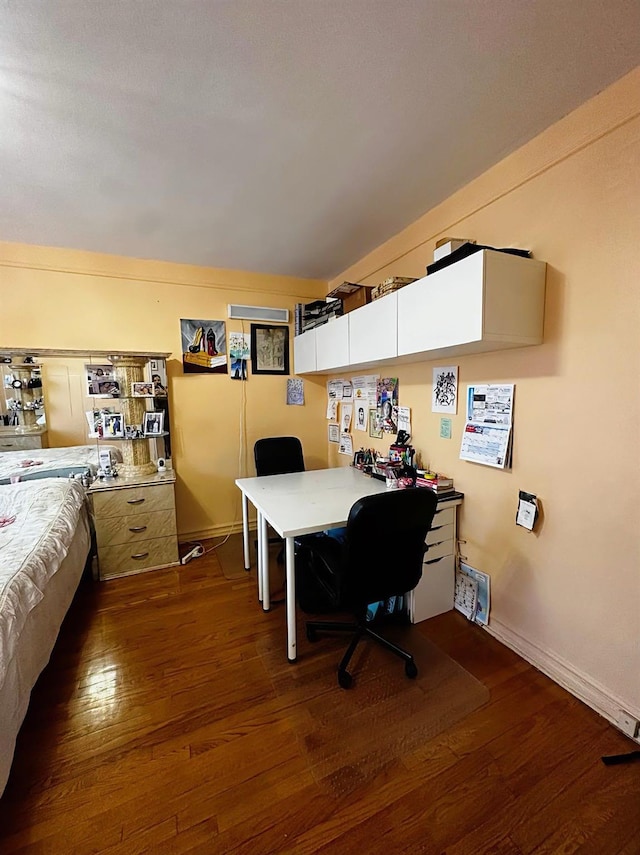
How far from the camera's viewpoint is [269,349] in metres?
3.46

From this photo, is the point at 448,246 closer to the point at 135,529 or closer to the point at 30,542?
the point at 30,542

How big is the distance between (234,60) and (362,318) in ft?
4.66

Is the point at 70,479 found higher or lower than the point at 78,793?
higher

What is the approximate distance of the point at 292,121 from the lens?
1.51 metres

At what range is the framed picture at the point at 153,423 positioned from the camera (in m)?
2.93

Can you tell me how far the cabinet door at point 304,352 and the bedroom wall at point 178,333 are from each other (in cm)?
25

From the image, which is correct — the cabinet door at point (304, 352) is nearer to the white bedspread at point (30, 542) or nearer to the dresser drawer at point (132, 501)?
the dresser drawer at point (132, 501)

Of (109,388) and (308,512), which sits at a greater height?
(109,388)

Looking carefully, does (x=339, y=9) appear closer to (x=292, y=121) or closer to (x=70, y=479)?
(x=292, y=121)

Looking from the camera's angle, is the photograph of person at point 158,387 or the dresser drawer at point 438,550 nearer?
the dresser drawer at point 438,550

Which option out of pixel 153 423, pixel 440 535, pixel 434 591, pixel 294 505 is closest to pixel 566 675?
pixel 434 591

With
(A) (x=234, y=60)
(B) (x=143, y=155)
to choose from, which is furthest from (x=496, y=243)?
(B) (x=143, y=155)

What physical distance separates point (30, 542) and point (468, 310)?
235 centimetres

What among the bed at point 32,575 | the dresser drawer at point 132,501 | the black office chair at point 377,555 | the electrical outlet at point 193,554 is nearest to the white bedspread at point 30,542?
the bed at point 32,575
